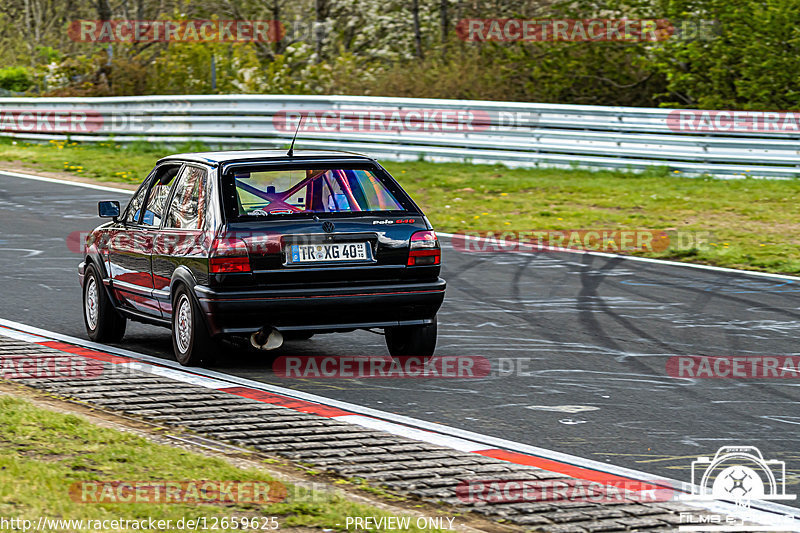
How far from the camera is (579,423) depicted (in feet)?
22.1

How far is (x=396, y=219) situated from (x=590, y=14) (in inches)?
734

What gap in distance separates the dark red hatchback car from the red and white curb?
11.7 inches

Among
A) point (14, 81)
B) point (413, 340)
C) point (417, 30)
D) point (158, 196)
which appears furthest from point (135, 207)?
point (14, 81)

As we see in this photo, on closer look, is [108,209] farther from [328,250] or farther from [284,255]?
[328,250]

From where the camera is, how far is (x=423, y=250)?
26.7 feet

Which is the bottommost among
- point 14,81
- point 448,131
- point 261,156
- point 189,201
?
point 189,201

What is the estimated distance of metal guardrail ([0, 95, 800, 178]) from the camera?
64.4 feet

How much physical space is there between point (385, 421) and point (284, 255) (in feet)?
5.26

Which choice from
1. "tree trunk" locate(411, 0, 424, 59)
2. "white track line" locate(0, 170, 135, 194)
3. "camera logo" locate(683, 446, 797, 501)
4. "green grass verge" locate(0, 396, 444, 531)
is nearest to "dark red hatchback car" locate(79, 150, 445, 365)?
"green grass verge" locate(0, 396, 444, 531)

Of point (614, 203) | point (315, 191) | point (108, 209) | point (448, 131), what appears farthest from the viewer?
point (448, 131)

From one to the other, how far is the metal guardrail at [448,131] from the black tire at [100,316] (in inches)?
489

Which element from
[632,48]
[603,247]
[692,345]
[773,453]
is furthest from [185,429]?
[632,48]

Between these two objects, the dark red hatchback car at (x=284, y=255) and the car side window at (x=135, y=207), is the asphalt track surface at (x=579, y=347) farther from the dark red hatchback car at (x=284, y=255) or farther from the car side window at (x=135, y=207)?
the car side window at (x=135, y=207)

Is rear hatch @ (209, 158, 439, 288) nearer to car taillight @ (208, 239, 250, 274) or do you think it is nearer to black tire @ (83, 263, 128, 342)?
car taillight @ (208, 239, 250, 274)
